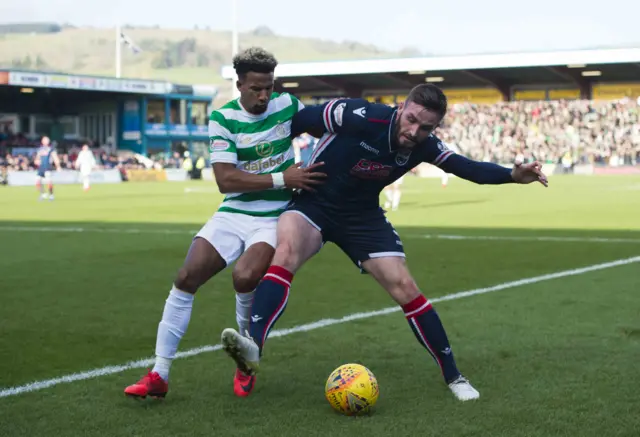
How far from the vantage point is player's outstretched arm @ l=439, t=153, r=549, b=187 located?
18.3 ft

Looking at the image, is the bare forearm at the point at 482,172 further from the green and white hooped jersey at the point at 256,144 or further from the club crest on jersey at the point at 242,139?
the club crest on jersey at the point at 242,139

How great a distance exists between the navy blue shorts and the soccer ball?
0.79 m

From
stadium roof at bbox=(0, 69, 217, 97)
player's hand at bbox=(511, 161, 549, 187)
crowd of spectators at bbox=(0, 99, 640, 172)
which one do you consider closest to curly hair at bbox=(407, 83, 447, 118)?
player's hand at bbox=(511, 161, 549, 187)

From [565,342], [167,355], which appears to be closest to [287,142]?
[167,355]

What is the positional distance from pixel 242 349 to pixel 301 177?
1105 mm

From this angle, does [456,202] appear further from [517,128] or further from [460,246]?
[517,128]

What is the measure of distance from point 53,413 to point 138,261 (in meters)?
7.59

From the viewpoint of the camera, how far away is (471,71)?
57281 millimetres

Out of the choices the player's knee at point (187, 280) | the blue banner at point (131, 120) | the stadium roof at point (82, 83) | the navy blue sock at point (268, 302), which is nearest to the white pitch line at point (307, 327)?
the player's knee at point (187, 280)

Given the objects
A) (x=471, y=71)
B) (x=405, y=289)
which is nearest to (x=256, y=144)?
(x=405, y=289)

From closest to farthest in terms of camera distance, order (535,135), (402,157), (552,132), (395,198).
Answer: (402,157) < (395,198) < (552,132) < (535,135)

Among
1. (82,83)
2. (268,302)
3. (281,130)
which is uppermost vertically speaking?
(281,130)

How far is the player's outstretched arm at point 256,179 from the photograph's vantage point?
Answer: 550cm

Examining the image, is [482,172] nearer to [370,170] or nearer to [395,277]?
[370,170]
